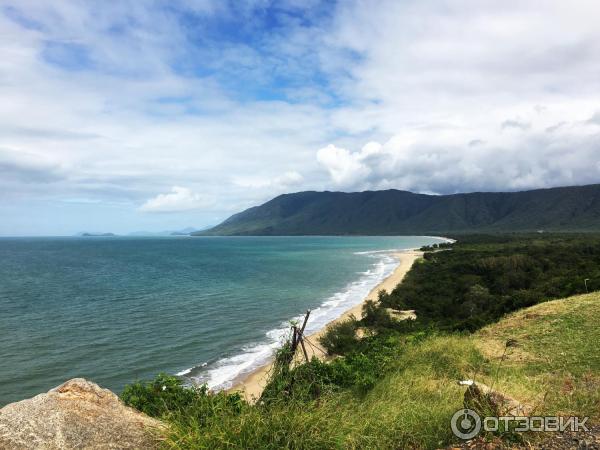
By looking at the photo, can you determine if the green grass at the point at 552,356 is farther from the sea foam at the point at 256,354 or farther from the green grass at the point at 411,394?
the sea foam at the point at 256,354

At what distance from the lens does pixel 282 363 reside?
869 centimetres

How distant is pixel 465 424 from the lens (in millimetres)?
6609

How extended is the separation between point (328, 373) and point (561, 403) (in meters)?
5.79

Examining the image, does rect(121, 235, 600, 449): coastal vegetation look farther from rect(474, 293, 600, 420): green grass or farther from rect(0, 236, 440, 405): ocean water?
rect(0, 236, 440, 405): ocean water

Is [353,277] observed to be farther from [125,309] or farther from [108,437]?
[108,437]

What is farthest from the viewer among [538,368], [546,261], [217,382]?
[546,261]

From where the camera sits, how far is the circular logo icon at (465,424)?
21.0 ft

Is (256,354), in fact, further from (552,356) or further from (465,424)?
(465,424)

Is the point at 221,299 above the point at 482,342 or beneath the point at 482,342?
beneath

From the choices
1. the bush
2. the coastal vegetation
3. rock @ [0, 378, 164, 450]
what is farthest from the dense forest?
rock @ [0, 378, 164, 450]

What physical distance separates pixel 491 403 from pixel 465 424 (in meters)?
0.64

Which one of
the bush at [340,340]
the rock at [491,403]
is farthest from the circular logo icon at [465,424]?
the bush at [340,340]

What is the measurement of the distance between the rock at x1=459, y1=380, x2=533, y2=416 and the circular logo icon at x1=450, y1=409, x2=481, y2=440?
17 cm

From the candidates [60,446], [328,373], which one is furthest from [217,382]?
[60,446]
